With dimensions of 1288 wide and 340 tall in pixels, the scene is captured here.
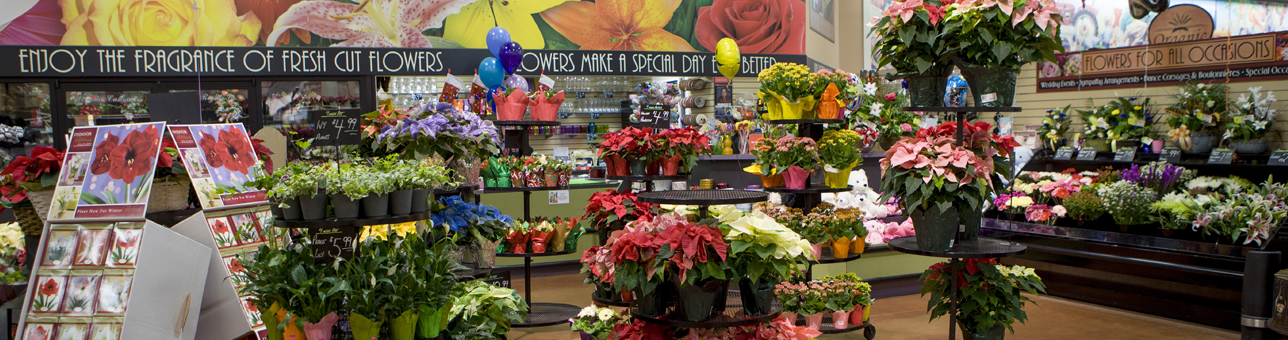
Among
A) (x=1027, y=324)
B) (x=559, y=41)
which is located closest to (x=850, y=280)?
(x=1027, y=324)

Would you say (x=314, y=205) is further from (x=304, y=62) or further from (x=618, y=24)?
(x=618, y=24)

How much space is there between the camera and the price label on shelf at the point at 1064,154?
6771 millimetres

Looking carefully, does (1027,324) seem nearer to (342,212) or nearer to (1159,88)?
(1159,88)

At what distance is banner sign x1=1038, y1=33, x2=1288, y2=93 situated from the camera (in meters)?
5.83

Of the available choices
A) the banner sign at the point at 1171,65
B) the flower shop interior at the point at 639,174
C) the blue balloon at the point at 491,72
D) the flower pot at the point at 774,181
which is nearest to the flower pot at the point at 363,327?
the flower shop interior at the point at 639,174

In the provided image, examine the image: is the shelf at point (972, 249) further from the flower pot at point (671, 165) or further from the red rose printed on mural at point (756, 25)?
the red rose printed on mural at point (756, 25)

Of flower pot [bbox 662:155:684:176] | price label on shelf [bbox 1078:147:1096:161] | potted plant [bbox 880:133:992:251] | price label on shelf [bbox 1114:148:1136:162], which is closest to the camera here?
potted plant [bbox 880:133:992:251]

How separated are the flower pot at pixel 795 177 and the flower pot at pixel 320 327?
248 centimetres

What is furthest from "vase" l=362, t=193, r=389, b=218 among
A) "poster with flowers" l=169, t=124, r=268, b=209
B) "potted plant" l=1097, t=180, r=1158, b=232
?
"potted plant" l=1097, t=180, r=1158, b=232

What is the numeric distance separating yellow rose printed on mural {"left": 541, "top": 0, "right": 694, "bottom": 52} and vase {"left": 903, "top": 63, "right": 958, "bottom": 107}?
5528 mm

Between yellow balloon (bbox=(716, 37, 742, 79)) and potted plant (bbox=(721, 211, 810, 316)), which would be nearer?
potted plant (bbox=(721, 211, 810, 316))

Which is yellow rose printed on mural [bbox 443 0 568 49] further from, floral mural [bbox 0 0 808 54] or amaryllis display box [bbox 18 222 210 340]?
amaryllis display box [bbox 18 222 210 340]

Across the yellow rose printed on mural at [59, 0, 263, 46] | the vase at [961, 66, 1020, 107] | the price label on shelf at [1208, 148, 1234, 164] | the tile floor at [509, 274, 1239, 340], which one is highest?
the yellow rose printed on mural at [59, 0, 263, 46]

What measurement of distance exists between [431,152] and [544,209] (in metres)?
2.98
